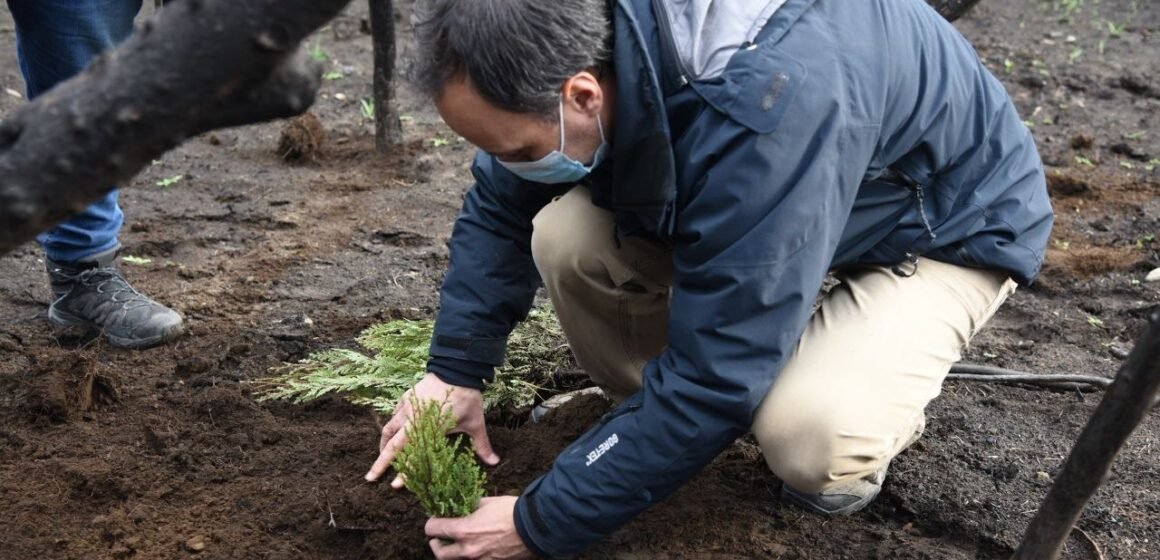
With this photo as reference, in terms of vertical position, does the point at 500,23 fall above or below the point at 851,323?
above

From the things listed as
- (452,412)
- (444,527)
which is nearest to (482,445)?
(452,412)

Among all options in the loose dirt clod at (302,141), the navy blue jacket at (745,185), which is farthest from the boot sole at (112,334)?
the loose dirt clod at (302,141)

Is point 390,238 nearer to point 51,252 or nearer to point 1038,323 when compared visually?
point 51,252

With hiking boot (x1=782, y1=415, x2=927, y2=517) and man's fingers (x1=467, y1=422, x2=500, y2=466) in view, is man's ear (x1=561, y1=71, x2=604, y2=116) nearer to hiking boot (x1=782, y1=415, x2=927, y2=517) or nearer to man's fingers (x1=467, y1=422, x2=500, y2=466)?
man's fingers (x1=467, y1=422, x2=500, y2=466)

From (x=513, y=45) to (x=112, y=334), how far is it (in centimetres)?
235

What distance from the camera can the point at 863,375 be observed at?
2.69m

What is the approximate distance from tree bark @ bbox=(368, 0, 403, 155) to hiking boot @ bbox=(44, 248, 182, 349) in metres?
2.01

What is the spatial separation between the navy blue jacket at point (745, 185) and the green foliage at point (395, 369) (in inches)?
38.6

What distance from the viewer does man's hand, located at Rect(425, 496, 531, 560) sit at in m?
2.48

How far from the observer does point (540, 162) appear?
7.84ft

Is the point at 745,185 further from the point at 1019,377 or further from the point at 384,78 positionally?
the point at 384,78

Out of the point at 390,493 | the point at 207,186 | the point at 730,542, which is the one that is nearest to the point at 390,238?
the point at 207,186

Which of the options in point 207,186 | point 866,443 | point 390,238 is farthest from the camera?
point 207,186

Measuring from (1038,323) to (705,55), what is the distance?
8.14 ft
